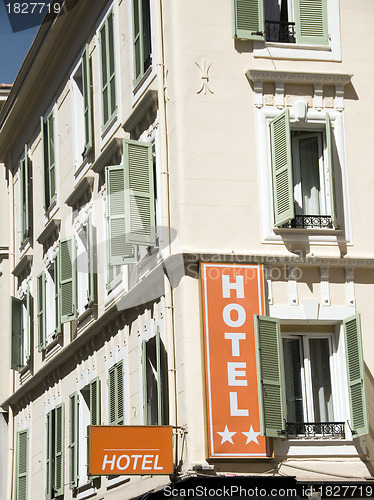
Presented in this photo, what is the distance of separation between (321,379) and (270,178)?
3.35 metres

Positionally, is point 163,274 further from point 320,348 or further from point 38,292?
point 38,292

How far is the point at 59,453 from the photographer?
84.4 ft

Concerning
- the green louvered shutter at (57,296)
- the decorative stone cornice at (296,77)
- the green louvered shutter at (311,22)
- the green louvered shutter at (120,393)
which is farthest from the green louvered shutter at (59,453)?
the green louvered shutter at (311,22)

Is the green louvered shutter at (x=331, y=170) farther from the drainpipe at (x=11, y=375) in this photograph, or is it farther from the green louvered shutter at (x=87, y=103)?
the drainpipe at (x=11, y=375)

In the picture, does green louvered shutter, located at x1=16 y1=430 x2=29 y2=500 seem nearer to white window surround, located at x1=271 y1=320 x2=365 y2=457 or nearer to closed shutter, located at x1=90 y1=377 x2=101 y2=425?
closed shutter, located at x1=90 y1=377 x2=101 y2=425

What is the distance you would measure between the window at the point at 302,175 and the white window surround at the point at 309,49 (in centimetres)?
128

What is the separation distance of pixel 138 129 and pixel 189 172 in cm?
258

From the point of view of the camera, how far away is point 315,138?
2045cm

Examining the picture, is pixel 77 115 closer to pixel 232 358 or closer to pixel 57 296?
pixel 57 296

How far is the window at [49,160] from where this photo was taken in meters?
28.4

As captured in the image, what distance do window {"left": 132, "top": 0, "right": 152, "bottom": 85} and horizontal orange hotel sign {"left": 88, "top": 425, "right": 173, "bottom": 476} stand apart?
6.70 meters

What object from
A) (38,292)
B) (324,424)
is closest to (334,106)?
(324,424)

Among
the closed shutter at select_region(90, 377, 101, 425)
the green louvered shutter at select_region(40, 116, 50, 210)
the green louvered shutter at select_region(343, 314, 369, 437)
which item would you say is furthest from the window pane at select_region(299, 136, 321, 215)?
the green louvered shutter at select_region(40, 116, 50, 210)

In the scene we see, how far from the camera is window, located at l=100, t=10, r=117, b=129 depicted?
23.5 metres
